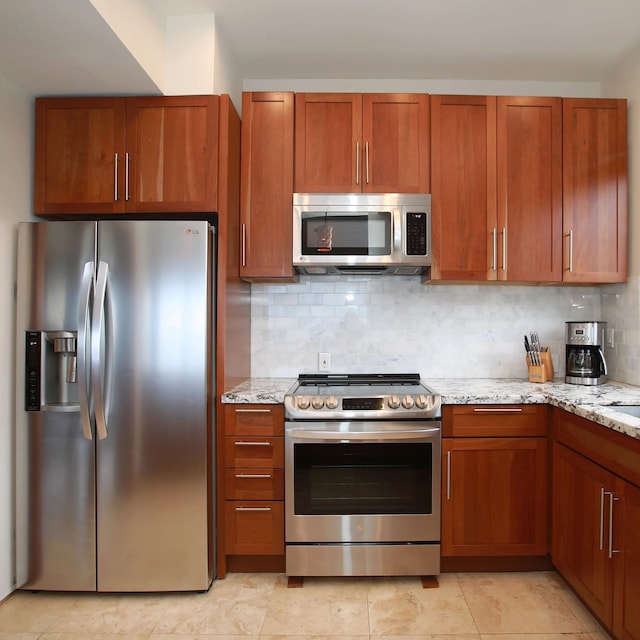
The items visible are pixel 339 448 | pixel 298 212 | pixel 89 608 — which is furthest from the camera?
pixel 298 212

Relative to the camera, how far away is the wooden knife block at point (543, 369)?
2.73 metres

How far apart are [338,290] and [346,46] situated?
54.4 inches

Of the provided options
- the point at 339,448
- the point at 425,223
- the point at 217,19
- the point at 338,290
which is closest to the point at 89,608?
the point at 339,448

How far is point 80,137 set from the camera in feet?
7.67

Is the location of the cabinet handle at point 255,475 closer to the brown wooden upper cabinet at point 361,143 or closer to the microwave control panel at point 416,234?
the microwave control panel at point 416,234

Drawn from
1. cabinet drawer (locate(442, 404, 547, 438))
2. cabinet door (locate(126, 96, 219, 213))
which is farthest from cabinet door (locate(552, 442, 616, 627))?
cabinet door (locate(126, 96, 219, 213))

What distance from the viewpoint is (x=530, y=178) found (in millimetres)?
2596

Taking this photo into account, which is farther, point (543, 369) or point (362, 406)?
point (543, 369)

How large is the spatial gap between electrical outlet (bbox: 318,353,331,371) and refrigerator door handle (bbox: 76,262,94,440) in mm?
1329

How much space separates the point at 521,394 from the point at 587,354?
0.61m

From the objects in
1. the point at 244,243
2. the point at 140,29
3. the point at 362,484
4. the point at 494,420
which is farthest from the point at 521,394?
the point at 140,29

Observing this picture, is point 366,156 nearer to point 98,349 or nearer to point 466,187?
point 466,187

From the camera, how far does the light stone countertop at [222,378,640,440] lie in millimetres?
1938

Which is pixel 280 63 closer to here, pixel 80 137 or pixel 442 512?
pixel 80 137
